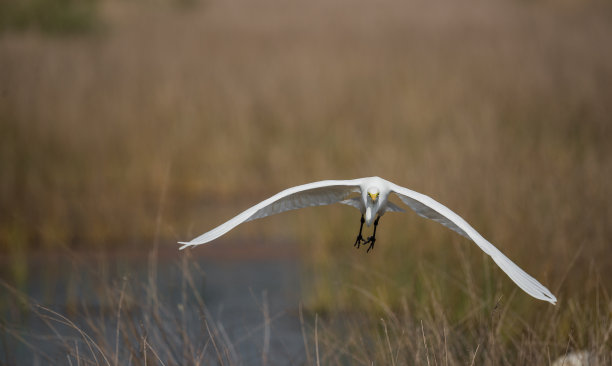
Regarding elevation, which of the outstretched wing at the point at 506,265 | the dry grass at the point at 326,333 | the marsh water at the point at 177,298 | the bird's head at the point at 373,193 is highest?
the bird's head at the point at 373,193

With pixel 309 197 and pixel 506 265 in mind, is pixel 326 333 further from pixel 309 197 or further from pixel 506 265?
pixel 506 265

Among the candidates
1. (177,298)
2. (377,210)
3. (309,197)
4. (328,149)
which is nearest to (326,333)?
(309,197)

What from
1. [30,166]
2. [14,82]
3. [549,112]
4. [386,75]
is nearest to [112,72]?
[14,82]

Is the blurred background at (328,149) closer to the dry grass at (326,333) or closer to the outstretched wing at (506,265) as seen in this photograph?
the dry grass at (326,333)

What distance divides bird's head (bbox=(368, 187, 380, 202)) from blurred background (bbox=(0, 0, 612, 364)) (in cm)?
109

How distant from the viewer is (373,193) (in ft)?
5.31

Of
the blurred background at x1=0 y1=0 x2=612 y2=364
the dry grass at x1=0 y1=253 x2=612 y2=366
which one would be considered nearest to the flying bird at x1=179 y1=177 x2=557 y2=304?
the dry grass at x1=0 y1=253 x2=612 y2=366

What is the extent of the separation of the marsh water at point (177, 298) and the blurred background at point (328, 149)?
7cm

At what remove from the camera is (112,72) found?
8305mm

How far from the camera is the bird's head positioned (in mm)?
1617

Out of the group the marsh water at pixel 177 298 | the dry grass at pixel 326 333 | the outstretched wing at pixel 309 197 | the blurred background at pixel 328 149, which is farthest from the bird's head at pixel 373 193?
the marsh water at pixel 177 298

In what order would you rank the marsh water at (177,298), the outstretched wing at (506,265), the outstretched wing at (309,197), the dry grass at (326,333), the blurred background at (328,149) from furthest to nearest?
the blurred background at (328,149), the marsh water at (177,298), the dry grass at (326,333), the outstretched wing at (309,197), the outstretched wing at (506,265)

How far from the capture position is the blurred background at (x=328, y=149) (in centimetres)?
387

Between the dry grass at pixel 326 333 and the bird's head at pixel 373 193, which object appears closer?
the bird's head at pixel 373 193
